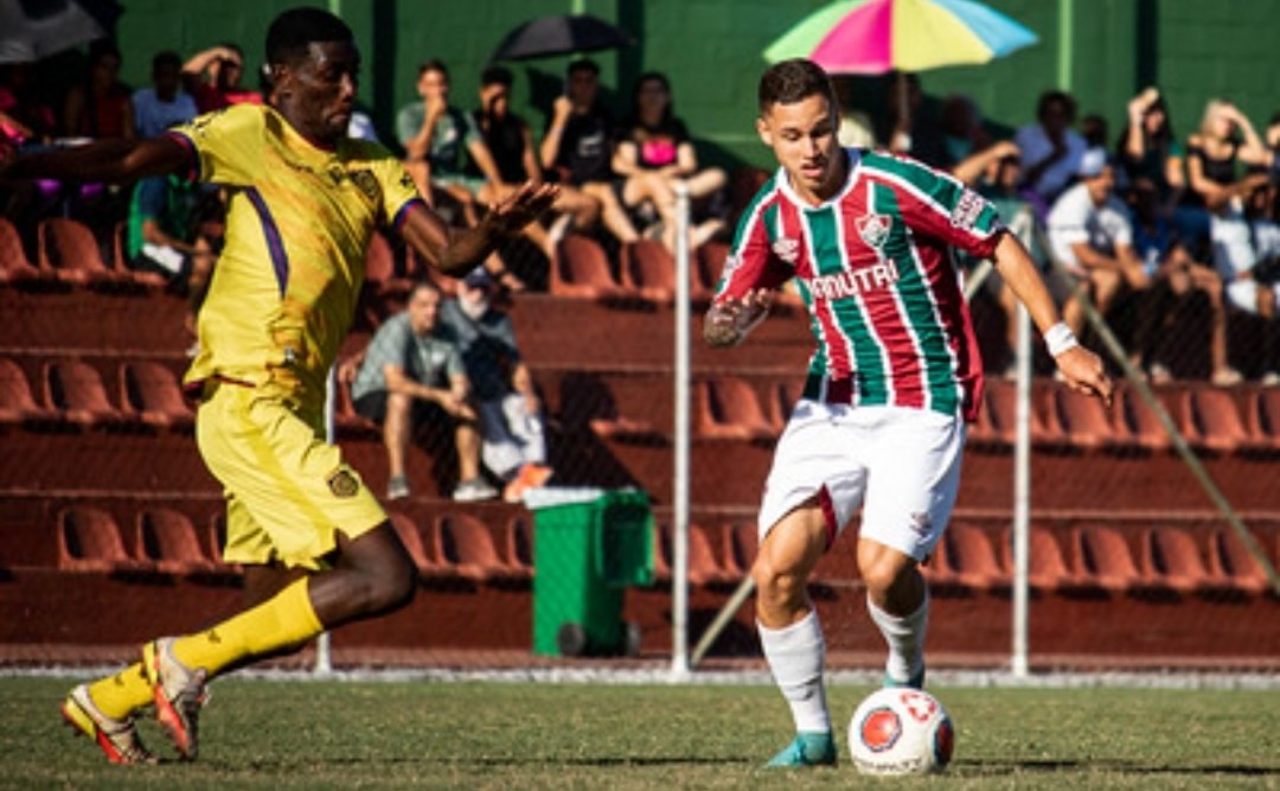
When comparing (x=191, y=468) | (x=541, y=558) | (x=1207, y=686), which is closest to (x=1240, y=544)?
(x=1207, y=686)

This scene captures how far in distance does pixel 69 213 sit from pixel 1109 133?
→ 8809mm

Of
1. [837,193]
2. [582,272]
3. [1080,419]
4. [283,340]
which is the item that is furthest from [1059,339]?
[1080,419]

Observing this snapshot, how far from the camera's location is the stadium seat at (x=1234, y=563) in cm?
1738

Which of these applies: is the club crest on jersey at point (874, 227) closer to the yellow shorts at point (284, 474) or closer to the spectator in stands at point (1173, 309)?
the yellow shorts at point (284, 474)

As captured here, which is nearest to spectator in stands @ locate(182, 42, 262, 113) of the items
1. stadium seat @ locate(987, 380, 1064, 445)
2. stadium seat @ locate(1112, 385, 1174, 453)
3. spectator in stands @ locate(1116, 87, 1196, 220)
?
stadium seat @ locate(987, 380, 1064, 445)

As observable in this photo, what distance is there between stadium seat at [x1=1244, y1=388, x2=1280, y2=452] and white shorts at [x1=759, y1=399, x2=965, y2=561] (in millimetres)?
9834

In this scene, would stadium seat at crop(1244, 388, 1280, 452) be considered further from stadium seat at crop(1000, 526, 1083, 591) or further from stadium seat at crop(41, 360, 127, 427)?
stadium seat at crop(41, 360, 127, 427)

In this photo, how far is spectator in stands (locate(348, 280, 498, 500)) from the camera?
52.3ft

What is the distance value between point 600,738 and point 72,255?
783 centimetres

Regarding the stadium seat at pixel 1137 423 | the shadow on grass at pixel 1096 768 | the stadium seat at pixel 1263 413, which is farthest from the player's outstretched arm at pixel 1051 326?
the stadium seat at pixel 1263 413

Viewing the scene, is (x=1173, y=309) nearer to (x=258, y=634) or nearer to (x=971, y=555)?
(x=971, y=555)

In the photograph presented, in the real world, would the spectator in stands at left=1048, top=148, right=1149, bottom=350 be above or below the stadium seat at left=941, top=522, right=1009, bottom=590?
above

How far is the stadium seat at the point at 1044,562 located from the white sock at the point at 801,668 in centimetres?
854

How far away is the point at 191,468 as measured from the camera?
16.2 meters
